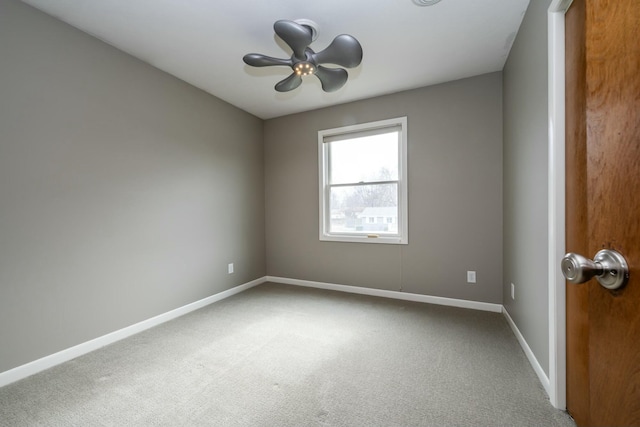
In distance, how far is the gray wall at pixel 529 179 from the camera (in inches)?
62.9

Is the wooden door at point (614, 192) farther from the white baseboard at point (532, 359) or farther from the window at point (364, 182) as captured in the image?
the window at point (364, 182)

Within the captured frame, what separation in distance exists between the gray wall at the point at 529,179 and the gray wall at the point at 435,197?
1.00 feet

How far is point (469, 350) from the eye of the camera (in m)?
2.04

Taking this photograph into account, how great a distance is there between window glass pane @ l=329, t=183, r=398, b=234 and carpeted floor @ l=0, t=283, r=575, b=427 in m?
1.21

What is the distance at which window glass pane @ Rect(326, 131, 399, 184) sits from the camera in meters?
3.36

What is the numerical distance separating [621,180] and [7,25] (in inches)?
124

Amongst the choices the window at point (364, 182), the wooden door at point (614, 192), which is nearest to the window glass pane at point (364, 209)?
the window at point (364, 182)

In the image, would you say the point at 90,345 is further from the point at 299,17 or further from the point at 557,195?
the point at 557,195

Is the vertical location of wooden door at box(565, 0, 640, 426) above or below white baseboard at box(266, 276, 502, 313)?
above

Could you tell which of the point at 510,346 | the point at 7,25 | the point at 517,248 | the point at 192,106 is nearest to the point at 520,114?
the point at 517,248

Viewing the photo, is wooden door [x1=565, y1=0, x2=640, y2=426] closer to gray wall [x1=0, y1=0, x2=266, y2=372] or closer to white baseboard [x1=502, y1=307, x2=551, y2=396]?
white baseboard [x1=502, y1=307, x2=551, y2=396]

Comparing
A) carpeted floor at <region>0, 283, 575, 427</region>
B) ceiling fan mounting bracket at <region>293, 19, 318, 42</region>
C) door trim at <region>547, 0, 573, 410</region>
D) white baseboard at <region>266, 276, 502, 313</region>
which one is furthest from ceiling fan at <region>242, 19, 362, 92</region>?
white baseboard at <region>266, 276, 502, 313</region>

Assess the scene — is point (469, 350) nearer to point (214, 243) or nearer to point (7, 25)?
point (214, 243)

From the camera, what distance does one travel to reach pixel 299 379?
173cm
